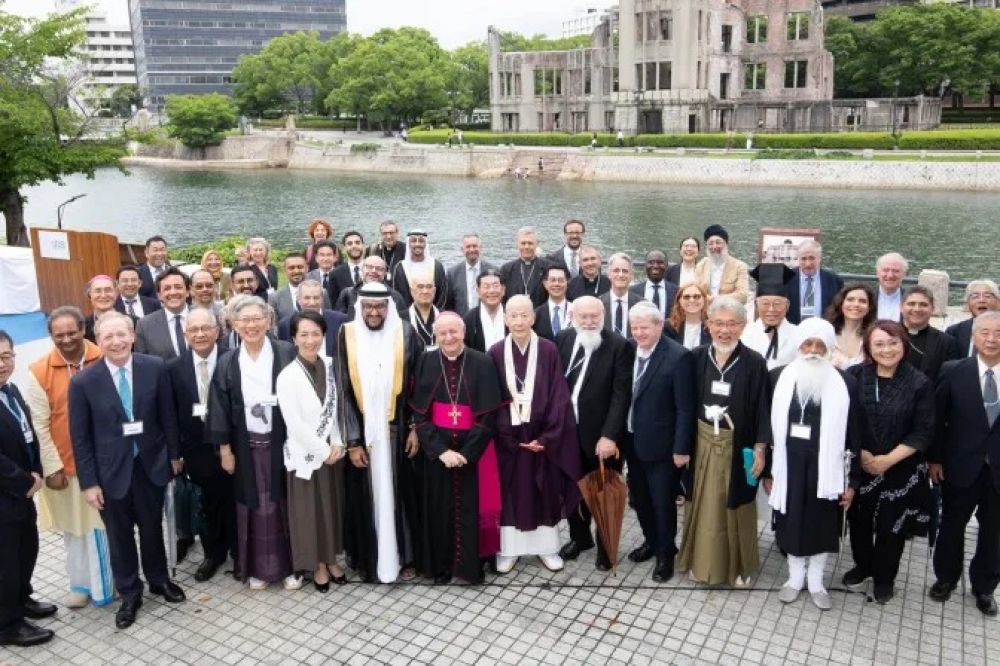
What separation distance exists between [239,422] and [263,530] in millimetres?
704

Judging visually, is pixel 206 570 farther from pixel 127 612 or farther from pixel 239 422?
pixel 239 422

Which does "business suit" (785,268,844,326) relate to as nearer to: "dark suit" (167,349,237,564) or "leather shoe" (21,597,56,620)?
"dark suit" (167,349,237,564)

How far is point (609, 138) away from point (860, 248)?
97.6 ft

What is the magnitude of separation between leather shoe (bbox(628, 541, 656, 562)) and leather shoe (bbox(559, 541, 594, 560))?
34 cm

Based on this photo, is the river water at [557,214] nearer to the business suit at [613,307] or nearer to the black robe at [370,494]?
the business suit at [613,307]

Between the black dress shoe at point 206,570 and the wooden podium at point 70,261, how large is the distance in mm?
6221

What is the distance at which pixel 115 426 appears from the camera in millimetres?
4625

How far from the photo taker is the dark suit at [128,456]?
457cm

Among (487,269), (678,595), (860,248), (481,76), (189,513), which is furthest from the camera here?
(481,76)

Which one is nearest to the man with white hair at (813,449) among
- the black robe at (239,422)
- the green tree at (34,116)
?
the black robe at (239,422)

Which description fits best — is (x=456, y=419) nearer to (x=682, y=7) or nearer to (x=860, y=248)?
(x=860, y=248)

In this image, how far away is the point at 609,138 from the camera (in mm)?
52531

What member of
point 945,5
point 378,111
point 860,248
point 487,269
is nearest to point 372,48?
point 378,111

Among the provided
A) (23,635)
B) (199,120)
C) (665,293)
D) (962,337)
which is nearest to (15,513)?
(23,635)
